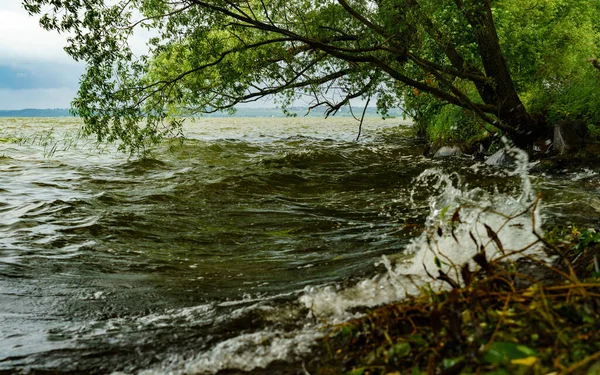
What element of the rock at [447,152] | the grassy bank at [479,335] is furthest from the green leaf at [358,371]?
the rock at [447,152]

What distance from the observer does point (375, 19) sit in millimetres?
14594

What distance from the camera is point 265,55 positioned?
15.0m

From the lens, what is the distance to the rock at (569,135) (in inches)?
514

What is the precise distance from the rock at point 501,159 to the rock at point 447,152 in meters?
2.82

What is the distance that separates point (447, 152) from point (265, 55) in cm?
791

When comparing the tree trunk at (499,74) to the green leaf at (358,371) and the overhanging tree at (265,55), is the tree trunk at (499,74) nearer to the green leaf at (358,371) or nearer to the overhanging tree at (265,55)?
the overhanging tree at (265,55)

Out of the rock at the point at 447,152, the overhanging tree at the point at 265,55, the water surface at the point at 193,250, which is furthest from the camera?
the rock at the point at 447,152

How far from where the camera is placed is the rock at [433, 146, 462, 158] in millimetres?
17750

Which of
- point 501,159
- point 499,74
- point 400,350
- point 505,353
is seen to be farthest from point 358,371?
point 501,159

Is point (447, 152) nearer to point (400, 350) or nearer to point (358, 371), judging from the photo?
point (400, 350)

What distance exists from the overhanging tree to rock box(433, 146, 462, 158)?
1960 millimetres

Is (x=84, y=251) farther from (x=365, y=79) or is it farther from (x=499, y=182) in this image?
(x=365, y=79)

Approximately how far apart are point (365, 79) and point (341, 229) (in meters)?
11.6

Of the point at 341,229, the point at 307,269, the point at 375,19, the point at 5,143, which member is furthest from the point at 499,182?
the point at 5,143
